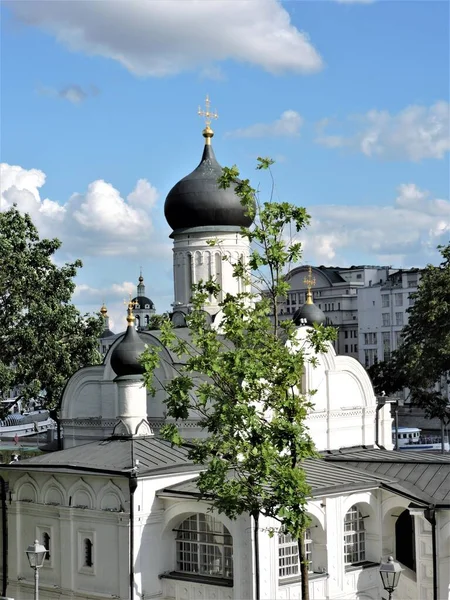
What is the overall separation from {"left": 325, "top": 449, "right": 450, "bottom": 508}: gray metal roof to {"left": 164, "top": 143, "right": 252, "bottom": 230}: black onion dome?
6.92 meters

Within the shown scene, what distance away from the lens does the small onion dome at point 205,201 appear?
29.6 metres

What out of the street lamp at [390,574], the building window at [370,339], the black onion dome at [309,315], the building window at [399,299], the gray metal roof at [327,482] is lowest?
the street lamp at [390,574]

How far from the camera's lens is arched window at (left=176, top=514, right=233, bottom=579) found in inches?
888

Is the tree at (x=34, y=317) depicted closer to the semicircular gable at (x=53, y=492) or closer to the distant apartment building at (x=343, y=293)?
the semicircular gable at (x=53, y=492)

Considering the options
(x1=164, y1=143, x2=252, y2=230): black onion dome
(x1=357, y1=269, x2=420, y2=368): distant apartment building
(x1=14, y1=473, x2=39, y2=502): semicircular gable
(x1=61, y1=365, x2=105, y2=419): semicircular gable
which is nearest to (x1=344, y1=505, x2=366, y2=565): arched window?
(x1=14, y1=473, x2=39, y2=502): semicircular gable

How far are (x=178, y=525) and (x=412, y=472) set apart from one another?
5.16 metres

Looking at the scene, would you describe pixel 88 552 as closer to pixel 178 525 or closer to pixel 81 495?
pixel 81 495

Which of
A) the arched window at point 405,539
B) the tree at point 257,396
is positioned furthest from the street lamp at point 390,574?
the arched window at point 405,539

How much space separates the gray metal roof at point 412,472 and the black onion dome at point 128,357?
4913mm

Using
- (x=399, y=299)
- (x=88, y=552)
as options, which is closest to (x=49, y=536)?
(x=88, y=552)

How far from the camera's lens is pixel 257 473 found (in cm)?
1828

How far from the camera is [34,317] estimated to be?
36094 millimetres

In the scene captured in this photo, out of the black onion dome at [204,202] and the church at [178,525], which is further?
the black onion dome at [204,202]

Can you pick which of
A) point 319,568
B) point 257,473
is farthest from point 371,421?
point 257,473
